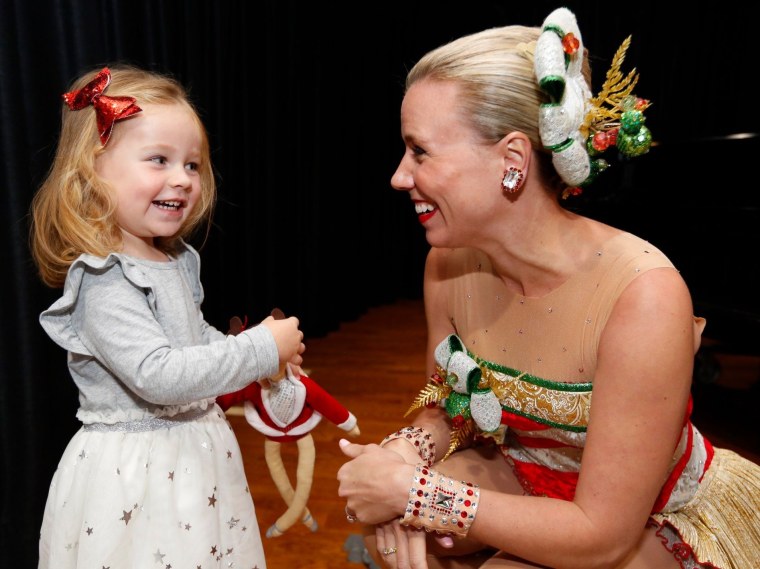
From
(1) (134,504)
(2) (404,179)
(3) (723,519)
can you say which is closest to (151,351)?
(1) (134,504)

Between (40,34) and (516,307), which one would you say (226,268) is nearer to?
(40,34)

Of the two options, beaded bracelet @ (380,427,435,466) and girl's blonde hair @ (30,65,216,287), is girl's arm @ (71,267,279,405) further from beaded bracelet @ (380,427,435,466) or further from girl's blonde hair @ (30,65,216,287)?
beaded bracelet @ (380,427,435,466)

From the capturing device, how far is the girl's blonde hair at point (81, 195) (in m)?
1.35

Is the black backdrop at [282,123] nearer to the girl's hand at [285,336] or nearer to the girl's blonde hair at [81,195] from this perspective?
the girl's blonde hair at [81,195]

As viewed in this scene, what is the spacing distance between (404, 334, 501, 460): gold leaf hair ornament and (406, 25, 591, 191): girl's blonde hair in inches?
18.9

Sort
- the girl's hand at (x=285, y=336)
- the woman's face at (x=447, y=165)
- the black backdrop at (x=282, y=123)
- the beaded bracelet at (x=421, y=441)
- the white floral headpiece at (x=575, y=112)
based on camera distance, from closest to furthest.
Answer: the white floral headpiece at (x=575, y=112)
the woman's face at (x=447, y=165)
the girl's hand at (x=285, y=336)
the beaded bracelet at (x=421, y=441)
the black backdrop at (x=282, y=123)

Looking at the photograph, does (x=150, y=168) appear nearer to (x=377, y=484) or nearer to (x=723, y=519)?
(x=377, y=484)

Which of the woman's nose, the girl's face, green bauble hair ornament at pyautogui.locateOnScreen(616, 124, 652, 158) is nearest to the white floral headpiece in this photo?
green bauble hair ornament at pyautogui.locateOnScreen(616, 124, 652, 158)

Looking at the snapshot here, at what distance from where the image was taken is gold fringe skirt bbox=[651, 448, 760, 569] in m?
1.30

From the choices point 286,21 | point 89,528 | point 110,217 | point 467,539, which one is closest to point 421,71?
point 110,217

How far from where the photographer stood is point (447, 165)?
127cm

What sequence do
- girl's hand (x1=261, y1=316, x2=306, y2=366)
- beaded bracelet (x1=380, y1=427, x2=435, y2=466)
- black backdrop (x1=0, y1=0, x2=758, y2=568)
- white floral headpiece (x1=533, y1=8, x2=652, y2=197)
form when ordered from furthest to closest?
black backdrop (x1=0, y1=0, x2=758, y2=568), beaded bracelet (x1=380, y1=427, x2=435, y2=466), girl's hand (x1=261, y1=316, x2=306, y2=366), white floral headpiece (x1=533, y1=8, x2=652, y2=197)

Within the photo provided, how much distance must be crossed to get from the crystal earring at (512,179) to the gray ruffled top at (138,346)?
22.5 inches

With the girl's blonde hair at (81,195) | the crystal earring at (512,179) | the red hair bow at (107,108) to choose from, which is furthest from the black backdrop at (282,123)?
the crystal earring at (512,179)
